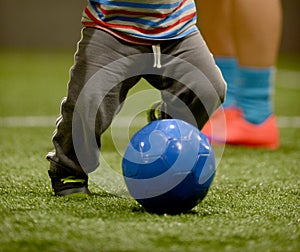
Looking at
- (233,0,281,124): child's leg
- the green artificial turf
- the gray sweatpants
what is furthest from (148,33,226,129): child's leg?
(233,0,281,124): child's leg

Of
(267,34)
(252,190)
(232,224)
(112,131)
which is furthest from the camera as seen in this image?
(112,131)

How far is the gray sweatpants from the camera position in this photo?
136 cm

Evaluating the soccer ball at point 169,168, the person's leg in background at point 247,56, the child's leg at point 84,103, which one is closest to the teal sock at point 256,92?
the person's leg in background at point 247,56

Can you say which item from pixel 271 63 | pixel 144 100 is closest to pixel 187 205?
pixel 271 63

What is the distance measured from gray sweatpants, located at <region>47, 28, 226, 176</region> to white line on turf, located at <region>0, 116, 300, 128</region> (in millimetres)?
996

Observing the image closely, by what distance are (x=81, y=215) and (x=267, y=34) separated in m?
1.05

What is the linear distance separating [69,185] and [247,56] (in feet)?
2.87

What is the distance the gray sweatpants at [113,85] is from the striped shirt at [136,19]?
0.06 ft

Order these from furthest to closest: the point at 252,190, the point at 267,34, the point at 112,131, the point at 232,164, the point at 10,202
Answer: the point at 112,131 → the point at 267,34 → the point at 232,164 → the point at 252,190 → the point at 10,202

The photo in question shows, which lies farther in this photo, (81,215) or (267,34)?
(267,34)

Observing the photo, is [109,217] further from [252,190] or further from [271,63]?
[271,63]

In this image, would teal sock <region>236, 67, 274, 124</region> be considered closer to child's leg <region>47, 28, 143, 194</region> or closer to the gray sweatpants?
the gray sweatpants

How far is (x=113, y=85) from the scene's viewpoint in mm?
1381

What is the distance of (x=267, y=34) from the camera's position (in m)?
2.04
